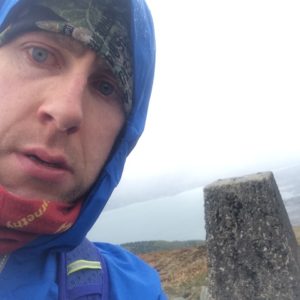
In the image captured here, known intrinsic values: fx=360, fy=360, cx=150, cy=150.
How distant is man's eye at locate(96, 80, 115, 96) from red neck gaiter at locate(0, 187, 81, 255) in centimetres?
56

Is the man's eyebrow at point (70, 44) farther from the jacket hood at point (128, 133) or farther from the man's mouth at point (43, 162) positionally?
the man's mouth at point (43, 162)

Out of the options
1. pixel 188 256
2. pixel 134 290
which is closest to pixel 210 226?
pixel 134 290

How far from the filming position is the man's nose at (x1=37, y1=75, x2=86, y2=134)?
4.75 ft

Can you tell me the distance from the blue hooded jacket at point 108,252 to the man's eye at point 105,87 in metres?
0.17

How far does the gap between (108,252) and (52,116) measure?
1.09 metres

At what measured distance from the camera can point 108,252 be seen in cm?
221

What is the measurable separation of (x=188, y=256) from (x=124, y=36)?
11.6 m

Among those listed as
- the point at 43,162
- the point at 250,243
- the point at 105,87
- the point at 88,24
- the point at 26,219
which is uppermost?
the point at 88,24

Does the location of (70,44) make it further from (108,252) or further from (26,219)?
(108,252)

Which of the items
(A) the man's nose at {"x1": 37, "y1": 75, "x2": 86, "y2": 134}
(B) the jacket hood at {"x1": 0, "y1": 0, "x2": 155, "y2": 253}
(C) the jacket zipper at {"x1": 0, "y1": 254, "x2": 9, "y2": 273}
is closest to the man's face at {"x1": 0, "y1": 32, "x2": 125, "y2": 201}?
(A) the man's nose at {"x1": 37, "y1": 75, "x2": 86, "y2": 134}

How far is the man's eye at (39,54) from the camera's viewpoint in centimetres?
158

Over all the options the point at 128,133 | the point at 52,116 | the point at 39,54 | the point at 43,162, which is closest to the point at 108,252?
the point at 128,133

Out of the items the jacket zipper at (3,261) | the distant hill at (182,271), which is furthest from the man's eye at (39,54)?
the distant hill at (182,271)

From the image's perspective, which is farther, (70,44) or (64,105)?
(70,44)
